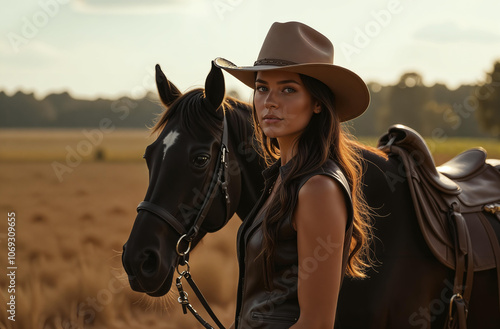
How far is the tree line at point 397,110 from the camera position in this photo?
178 ft

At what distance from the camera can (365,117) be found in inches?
3248

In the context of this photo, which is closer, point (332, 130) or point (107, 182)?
point (332, 130)

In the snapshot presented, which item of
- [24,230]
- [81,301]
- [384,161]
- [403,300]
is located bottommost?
[24,230]

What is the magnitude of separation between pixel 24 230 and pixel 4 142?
187 feet

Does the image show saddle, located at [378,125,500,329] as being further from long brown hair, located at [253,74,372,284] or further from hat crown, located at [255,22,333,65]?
hat crown, located at [255,22,333,65]

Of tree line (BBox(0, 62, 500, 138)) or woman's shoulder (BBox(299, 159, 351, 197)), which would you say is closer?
woman's shoulder (BBox(299, 159, 351, 197))

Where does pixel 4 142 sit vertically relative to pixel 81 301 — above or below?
below

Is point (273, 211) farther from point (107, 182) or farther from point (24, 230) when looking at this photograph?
point (107, 182)

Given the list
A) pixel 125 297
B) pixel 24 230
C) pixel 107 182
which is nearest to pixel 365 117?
pixel 107 182

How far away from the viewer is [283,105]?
1892mm

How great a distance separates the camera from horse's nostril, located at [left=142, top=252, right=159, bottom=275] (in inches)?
109

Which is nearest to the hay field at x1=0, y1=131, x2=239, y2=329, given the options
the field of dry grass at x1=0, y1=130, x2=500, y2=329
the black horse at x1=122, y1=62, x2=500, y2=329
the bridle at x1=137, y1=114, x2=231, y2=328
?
the field of dry grass at x1=0, y1=130, x2=500, y2=329

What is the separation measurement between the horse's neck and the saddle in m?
0.81

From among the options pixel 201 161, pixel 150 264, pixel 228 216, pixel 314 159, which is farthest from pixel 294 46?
pixel 150 264
